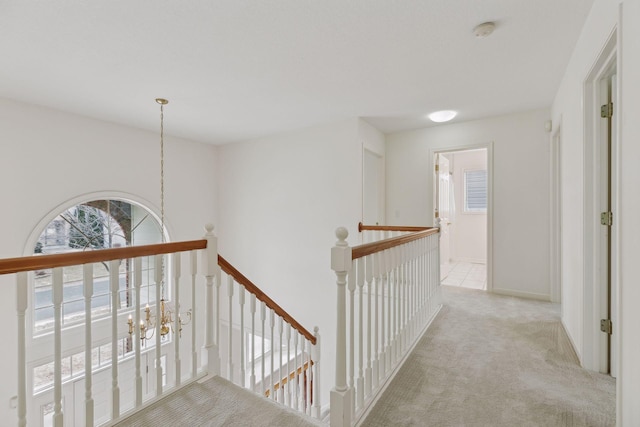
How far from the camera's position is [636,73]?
1.18 metres

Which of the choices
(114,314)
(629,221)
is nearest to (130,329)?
(114,314)

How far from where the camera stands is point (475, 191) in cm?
639

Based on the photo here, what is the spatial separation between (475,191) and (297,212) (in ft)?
13.9

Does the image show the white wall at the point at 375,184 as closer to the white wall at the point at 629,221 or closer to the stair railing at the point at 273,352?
the stair railing at the point at 273,352

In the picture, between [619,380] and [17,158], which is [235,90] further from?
[619,380]

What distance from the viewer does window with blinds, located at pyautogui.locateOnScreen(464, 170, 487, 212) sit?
6.28m

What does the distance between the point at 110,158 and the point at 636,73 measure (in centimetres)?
517

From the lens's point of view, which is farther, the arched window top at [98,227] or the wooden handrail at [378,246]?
the arched window top at [98,227]

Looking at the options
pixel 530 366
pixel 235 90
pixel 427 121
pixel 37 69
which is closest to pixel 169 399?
pixel 530 366

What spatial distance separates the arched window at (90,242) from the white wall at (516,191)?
Result: 181 inches

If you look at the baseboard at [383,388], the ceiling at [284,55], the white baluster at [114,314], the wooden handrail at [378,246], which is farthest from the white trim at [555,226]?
the white baluster at [114,314]

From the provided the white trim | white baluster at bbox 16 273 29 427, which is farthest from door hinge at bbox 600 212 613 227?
white baluster at bbox 16 273 29 427

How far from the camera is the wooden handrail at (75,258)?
1.17m

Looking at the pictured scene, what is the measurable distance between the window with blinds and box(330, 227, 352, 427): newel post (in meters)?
5.85
